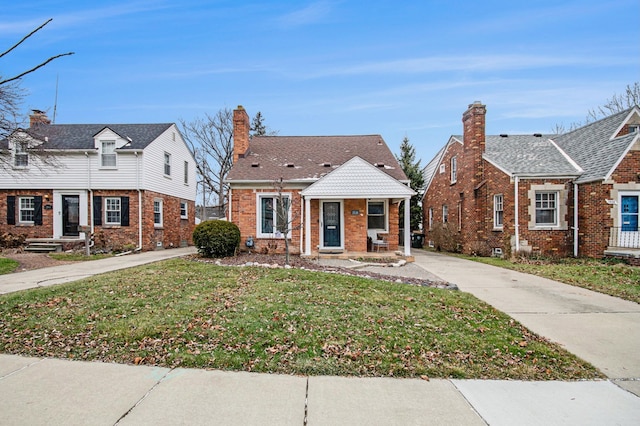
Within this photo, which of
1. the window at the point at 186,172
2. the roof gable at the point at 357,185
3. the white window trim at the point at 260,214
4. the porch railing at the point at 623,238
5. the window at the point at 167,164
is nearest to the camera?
the porch railing at the point at 623,238

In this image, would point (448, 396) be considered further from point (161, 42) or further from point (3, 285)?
point (161, 42)

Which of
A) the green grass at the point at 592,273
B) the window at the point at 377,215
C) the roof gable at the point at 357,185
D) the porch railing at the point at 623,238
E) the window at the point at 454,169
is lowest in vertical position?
the green grass at the point at 592,273

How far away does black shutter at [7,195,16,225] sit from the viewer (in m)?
17.5

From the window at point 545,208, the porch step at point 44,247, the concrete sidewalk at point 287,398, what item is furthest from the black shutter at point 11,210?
the window at point 545,208

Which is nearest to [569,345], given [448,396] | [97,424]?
[448,396]

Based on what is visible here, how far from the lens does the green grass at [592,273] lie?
8.24 metres

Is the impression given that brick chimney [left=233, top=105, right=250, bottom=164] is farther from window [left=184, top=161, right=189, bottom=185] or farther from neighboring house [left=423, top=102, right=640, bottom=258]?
neighboring house [left=423, top=102, right=640, bottom=258]

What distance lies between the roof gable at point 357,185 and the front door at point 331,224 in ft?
4.41

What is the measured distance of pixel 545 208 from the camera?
48.6 ft

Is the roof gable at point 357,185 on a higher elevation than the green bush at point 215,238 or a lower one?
higher

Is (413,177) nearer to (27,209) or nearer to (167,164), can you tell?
(167,164)

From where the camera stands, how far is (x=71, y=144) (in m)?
17.8

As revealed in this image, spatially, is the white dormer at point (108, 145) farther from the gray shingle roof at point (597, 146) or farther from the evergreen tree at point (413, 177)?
the gray shingle roof at point (597, 146)

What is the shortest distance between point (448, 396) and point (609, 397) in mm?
1602
